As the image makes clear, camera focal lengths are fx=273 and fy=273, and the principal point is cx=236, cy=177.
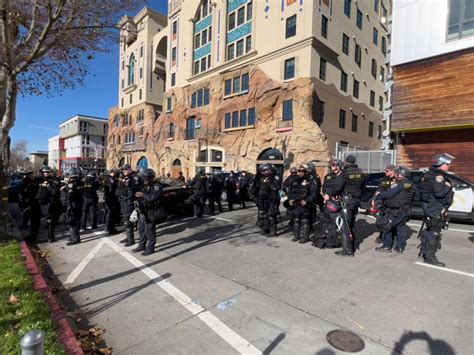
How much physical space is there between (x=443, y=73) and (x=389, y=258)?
12.1 m

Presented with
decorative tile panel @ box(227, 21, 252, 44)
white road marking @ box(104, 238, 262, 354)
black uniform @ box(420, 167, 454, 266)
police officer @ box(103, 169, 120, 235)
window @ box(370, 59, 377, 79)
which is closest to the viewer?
white road marking @ box(104, 238, 262, 354)

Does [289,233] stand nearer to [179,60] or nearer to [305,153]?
[305,153]

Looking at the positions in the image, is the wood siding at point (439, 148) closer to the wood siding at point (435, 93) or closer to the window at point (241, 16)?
the wood siding at point (435, 93)

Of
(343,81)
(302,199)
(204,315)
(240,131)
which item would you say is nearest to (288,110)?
(240,131)

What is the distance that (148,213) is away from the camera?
18.4ft

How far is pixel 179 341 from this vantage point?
278 centimetres

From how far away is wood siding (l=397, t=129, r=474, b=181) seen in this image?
40.9 ft

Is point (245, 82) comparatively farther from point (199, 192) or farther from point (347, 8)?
point (199, 192)

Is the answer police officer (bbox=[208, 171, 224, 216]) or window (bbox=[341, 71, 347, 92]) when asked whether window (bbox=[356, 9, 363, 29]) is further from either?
police officer (bbox=[208, 171, 224, 216])

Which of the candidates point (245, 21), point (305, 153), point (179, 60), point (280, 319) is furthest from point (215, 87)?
point (280, 319)

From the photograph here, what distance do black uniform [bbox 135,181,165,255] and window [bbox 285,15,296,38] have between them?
18.5 m

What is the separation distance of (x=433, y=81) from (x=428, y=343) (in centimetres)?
1433

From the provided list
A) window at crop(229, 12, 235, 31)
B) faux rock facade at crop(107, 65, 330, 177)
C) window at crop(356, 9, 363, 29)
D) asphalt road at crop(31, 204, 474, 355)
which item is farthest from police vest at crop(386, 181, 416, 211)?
window at crop(356, 9, 363, 29)

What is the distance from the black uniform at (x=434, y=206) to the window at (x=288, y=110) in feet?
49.6
